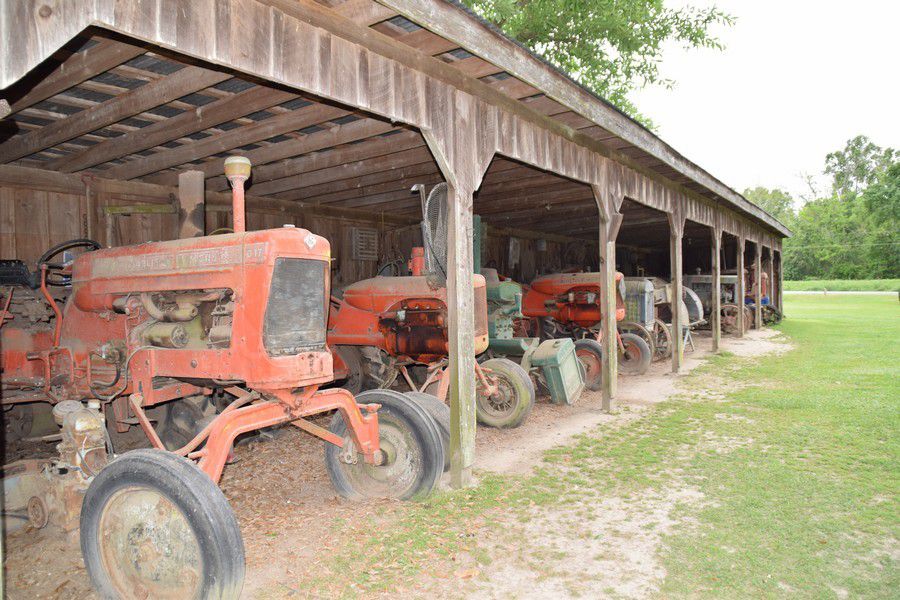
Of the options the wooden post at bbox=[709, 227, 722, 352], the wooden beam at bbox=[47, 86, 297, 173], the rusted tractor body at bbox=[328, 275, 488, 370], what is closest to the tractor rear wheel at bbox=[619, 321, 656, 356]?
the wooden post at bbox=[709, 227, 722, 352]

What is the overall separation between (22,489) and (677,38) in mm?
16879

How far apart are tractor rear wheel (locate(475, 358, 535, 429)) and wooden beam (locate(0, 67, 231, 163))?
338 centimetres

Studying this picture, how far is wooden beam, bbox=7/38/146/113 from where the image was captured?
2961 millimetres

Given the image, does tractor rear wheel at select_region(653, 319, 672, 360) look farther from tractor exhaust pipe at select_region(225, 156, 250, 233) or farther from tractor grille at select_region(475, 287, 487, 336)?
tractor exhaust pipe at select_region(225, 156, 250, 233)

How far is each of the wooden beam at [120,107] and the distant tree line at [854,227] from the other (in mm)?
43456

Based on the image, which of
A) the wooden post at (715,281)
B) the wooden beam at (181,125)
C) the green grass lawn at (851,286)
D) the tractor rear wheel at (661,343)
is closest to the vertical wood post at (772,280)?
the wooden post at (715,281)

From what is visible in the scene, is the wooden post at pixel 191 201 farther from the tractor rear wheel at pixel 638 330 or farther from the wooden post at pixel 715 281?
the wooden post at pixel 715 281

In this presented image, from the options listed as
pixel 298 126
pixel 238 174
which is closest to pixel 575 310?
pixel 298 126

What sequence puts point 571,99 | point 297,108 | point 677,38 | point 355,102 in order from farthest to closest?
1. point 677,38
2. point 571,99
3. point 297,108
4. point 355,102

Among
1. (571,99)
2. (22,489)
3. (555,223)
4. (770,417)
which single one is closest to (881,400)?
(770,417)

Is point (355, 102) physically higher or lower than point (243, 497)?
higher

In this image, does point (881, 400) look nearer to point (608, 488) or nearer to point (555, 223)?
point (608, 488)

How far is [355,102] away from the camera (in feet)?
10.7

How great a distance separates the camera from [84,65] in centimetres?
311
